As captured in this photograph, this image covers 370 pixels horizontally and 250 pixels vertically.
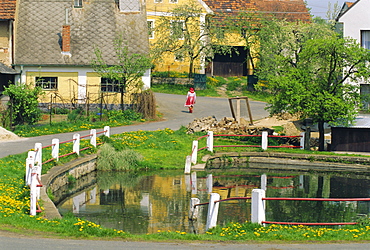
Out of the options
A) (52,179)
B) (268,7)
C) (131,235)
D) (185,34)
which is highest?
(268,7)

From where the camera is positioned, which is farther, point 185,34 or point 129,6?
point 185,34

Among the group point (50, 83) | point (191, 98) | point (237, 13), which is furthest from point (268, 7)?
point (50, 83)

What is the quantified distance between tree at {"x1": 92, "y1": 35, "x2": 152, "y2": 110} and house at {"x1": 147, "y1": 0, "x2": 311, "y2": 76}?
1612 cm

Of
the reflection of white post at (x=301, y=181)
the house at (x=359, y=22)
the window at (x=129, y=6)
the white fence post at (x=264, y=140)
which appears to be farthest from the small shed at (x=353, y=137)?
the window at (x=129, y=6)

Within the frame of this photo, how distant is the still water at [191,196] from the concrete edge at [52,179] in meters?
0.76

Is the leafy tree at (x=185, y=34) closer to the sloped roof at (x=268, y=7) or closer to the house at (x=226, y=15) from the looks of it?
the house at (x=226, y=15)

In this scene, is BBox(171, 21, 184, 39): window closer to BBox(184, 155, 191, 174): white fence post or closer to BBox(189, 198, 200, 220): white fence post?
BBox(184, 155, 191, 174): white fence post

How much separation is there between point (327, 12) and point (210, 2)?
24.1 meters

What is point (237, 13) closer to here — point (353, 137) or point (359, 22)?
point (359, 22)

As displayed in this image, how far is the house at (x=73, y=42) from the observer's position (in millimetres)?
43188

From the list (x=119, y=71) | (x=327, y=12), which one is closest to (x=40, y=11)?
(x=119, y=71)

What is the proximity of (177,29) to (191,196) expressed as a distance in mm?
34788

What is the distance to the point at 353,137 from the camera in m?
32.6

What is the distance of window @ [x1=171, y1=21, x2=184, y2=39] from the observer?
55.9m
